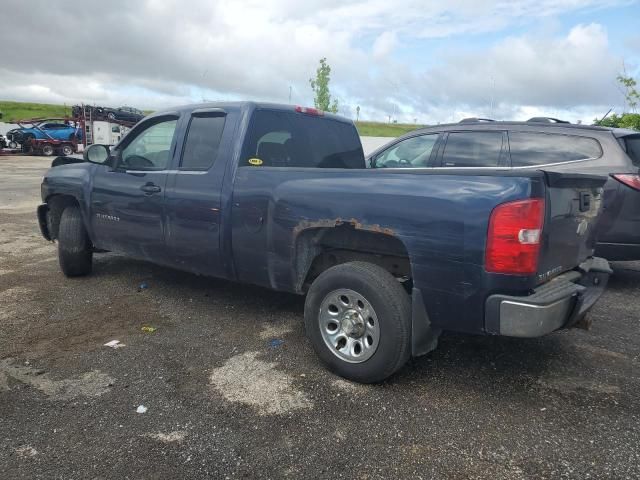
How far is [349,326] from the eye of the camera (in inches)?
132

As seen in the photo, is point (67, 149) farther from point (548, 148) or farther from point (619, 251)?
point (619, 251)

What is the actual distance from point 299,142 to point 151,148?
4.72ft

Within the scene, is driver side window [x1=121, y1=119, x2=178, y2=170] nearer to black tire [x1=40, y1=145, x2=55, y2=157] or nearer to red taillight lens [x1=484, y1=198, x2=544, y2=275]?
red taillight lens [x1=484, y1=198, x2=544, y2=275]

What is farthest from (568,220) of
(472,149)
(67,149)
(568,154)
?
(67,149)

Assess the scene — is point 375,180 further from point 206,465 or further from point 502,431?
point 206,465

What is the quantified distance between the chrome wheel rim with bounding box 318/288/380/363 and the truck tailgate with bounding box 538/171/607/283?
103 centimetres

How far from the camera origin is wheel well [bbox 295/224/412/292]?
338 cm

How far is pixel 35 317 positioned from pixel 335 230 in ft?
9.35

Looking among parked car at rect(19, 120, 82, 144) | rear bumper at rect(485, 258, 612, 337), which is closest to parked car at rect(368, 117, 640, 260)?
rear bumper at rect(485, 258, 612, 337)

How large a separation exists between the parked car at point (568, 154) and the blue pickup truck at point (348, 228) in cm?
143

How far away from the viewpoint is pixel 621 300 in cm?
533

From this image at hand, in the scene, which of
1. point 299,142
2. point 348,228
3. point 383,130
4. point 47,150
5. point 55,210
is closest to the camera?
point 348,228

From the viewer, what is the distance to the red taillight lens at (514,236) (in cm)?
271

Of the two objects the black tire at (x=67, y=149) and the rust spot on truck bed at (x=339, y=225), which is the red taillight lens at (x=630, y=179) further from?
the black tire at (x=67, y=149)
